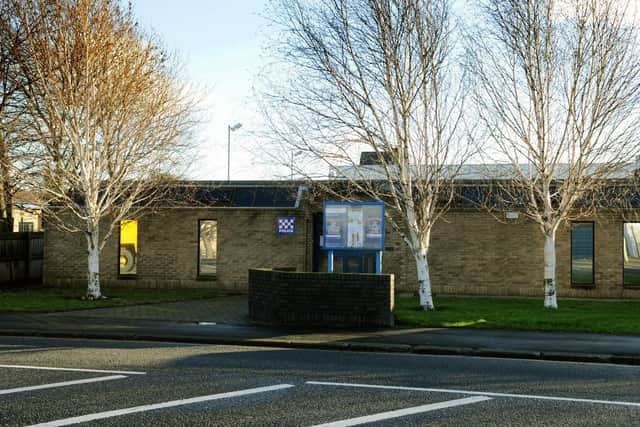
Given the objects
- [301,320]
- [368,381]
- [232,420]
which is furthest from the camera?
[301,320]

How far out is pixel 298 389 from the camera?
7.57 metres

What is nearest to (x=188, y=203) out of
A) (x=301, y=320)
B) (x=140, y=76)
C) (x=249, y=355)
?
(x=140, y=76)

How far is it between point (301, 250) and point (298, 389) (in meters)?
14.7

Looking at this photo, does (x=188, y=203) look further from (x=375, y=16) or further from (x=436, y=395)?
(x=436, y=395)

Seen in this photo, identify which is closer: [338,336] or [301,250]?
[338,336]

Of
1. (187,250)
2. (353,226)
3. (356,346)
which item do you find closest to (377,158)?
(353,226)

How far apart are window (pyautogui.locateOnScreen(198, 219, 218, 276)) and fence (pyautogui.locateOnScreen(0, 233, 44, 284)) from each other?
7.93 metres

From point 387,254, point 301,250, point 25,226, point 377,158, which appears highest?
point 377,158

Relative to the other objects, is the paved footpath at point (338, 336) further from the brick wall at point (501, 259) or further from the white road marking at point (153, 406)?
the brick wall at point (501, 259)

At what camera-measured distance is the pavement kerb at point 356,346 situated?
10.2 metres

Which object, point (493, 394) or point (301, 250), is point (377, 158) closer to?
point (301, 250)

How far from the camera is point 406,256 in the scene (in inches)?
850

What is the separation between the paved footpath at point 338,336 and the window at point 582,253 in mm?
9102

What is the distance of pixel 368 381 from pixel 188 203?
15.9 metres
